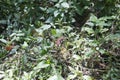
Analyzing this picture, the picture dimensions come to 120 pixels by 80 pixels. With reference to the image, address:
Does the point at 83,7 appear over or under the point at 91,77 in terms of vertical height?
over

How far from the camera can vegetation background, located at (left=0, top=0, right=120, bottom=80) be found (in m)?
1.97

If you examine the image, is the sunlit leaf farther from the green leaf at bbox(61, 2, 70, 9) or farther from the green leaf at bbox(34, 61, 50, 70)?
the green leaf at bbox(34, 61, 50, 70)

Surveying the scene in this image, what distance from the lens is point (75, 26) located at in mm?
2438

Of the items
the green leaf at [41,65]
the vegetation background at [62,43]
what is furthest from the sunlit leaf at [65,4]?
the green leaf at [41,65]

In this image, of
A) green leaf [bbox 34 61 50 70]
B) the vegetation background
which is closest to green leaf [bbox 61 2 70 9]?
the vegetation background

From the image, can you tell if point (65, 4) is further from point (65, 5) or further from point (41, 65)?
point (41, 65)

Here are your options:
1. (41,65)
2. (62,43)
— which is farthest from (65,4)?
(41,65)

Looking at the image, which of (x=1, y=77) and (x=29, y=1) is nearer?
(x=1, y=77)

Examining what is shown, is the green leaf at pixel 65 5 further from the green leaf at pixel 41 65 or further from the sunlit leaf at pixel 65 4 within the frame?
the green leaf at pixel 41 65

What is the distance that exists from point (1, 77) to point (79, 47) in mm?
584

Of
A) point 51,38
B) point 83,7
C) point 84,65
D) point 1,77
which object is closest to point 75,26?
point 83,7

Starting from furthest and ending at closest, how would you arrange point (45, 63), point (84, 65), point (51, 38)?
point (51, 38) → point (84, 65) → point (45, 63)

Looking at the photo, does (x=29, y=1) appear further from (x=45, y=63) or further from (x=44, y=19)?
(x=45, y=63)

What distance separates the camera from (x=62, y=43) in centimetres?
212
